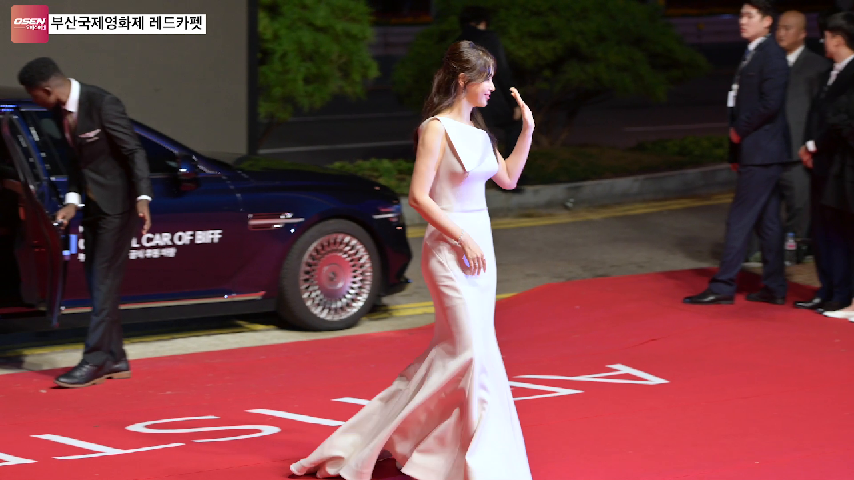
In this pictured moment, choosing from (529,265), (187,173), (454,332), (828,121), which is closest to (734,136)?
(828,121)

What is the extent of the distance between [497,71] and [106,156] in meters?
5.92

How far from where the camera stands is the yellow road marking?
12.6 m

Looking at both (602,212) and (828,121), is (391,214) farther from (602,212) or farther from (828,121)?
(602,212)

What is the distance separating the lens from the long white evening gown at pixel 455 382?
5.20m

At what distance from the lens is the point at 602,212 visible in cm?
1330

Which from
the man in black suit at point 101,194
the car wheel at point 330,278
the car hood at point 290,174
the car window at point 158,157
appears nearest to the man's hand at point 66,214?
the man in black suit at point 101,194

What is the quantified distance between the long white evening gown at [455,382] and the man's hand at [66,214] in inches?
104

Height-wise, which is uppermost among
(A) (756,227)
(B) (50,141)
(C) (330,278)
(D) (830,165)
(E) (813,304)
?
(B) (50,141)

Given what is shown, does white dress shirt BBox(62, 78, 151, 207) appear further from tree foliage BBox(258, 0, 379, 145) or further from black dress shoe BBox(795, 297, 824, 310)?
tree foliage BBox(258, 0, 379, 145)

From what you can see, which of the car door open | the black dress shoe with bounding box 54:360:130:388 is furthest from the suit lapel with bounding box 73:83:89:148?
the black dress shoe with bounding box 54:360:130:388

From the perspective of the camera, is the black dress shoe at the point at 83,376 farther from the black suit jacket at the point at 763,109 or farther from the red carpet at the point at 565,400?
the black suit jacket at the point at 763,109

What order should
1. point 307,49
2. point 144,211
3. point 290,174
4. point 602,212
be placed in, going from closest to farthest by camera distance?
point 144,211 → point 290,174 → point 307,49 → point 602,212

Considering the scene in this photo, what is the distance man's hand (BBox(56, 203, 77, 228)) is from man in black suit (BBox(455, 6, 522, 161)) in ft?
18.0

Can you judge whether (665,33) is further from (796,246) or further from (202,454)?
(202,454)
